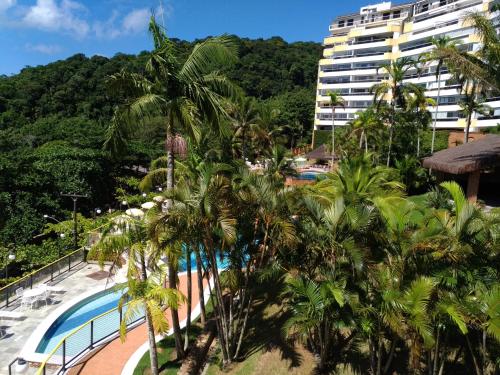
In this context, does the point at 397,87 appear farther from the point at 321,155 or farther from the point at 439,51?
the point at 321,155

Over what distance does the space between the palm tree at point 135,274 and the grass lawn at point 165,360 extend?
212cm

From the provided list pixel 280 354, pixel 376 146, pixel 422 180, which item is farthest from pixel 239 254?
pixel 376 146

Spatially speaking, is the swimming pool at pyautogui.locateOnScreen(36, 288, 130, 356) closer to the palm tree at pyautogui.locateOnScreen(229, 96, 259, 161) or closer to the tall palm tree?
the tall palm tree

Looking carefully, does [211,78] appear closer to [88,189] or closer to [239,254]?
[239,254]

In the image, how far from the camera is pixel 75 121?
5447 cm

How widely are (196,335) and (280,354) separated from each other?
4.03m

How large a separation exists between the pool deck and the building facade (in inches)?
1691

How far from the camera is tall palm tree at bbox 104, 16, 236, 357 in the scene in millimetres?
10586

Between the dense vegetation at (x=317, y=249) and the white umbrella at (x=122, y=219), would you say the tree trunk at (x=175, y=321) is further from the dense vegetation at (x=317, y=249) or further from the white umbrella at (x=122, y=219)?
the white umbrella at (x=122, y=219)

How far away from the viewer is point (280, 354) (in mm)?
12227

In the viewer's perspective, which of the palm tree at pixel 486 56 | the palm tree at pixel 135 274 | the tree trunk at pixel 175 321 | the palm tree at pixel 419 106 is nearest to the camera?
the palm tree at pixel 135 274

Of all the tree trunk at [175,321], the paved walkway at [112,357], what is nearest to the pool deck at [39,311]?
the paved walkway at [112,357]

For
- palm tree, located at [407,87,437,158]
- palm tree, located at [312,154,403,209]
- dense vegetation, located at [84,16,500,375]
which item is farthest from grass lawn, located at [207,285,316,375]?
palm tree, located at [407,87,437,158]

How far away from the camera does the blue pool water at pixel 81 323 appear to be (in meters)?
13.5
